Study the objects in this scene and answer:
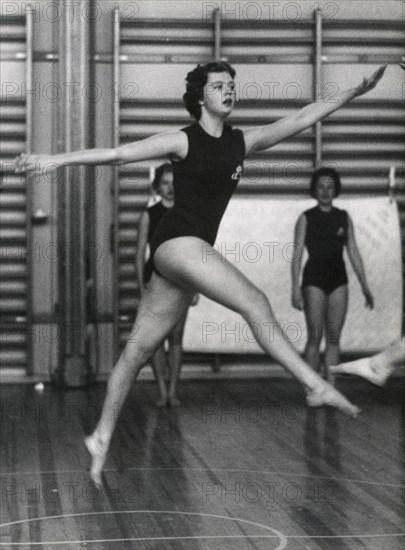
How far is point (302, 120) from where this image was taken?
4789 millimetres

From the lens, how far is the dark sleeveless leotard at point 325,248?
8945 millimetres

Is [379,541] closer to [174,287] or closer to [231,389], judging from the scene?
[174,287]

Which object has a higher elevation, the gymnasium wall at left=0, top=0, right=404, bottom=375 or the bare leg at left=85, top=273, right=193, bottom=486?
the gymnasium wall at left=0, top=0, right=404, bottom=375

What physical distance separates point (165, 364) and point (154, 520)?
147 inches

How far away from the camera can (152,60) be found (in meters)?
10.6

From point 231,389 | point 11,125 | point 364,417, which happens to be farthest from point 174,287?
point 11,125

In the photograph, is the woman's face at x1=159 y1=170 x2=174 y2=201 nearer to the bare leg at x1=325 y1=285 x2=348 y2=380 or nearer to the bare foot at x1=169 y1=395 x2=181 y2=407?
the bare leg at x1=325 y1=285 x2=348 y2=380

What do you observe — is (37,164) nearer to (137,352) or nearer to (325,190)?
(137,352)

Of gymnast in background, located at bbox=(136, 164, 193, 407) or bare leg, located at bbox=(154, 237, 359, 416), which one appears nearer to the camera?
bare leg, located at bbox=(154, 237, 359, 416)

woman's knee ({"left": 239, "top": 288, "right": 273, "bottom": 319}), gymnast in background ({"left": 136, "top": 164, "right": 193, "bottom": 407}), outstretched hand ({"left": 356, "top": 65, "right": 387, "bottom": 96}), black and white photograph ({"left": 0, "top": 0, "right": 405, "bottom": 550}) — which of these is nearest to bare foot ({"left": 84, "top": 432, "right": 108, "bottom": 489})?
woman's knee ({"left": 239, "top": 288, "right": 273, "bottom": 319})

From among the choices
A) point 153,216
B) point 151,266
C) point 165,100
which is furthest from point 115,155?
point 165,100

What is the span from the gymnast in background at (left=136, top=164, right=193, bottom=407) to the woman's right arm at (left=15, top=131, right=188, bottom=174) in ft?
11.5

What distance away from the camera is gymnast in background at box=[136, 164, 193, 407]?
28.0ft

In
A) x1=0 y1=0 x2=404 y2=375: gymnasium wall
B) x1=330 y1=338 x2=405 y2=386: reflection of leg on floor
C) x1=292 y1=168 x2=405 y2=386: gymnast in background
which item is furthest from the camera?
x1=0 y1=0 x2=404 y2=375: gymnasium wall
